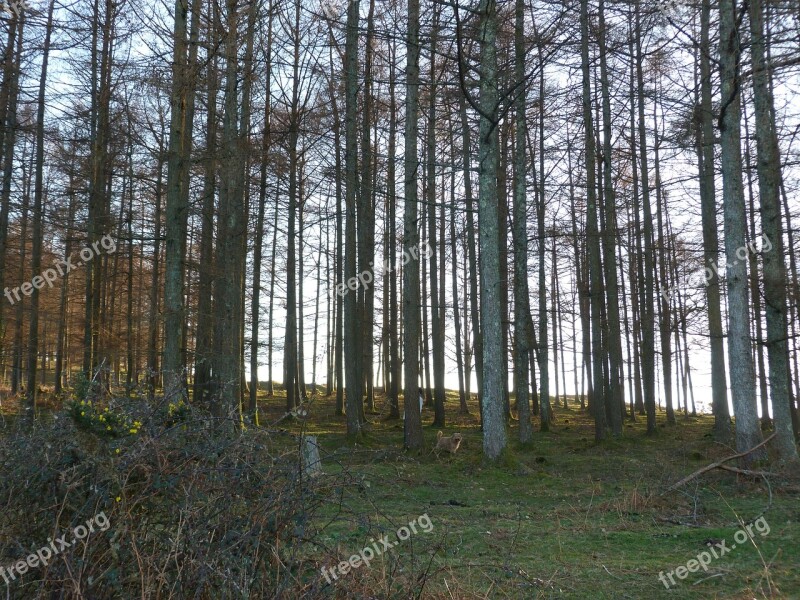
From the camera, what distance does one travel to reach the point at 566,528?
7.45 meters

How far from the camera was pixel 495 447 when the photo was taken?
12.5 metres

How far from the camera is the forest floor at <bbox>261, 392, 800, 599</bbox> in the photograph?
5.01 m

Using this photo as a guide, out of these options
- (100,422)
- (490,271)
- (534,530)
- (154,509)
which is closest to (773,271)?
(490,271)

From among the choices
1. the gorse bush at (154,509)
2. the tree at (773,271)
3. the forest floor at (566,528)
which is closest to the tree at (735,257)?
the tree at (773,271)

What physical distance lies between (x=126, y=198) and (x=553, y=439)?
16.1m

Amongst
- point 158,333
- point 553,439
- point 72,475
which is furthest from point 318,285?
point 72,475

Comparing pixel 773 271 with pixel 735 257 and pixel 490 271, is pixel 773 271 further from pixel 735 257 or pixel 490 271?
pixel 490 271

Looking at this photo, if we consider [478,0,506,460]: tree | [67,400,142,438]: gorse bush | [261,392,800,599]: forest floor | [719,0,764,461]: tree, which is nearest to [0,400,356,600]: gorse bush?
[67,400,142,438]: gorse bush

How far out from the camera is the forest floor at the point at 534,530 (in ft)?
14.6

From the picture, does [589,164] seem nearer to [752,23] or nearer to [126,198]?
[752,23]

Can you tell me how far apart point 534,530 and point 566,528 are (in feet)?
1.28

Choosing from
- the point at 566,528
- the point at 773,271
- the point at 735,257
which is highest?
the point at 735,257

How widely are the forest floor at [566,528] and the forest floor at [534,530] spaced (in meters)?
0.02

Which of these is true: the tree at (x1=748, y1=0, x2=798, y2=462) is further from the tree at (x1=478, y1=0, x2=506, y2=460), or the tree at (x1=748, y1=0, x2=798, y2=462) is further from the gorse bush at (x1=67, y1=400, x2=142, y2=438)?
the gorse bush at (x1=67, y1=400, x2=142, y2=438)
